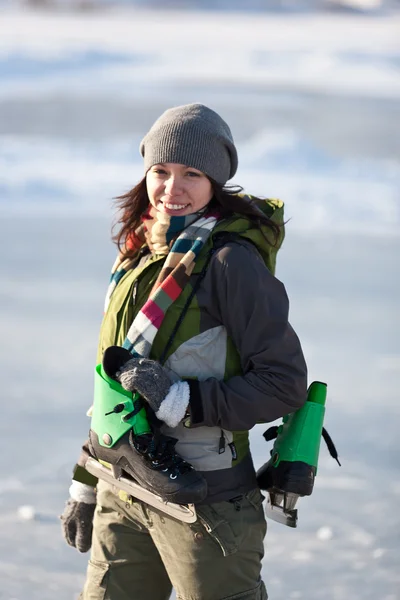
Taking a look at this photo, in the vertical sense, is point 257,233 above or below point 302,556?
above

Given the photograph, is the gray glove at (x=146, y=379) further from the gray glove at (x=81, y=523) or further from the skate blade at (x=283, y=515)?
the gray glove at (x=81, y=523)

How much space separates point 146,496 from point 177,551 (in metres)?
0.14

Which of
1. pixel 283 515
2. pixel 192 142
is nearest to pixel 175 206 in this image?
pixel 192 142

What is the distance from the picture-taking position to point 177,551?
2.03 metres

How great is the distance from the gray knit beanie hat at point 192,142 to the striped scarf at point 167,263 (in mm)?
108

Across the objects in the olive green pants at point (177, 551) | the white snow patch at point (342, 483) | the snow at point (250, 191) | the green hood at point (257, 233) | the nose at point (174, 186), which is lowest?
the olive green pants at point (177, 551)

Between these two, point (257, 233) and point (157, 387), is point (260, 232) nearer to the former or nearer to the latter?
point (257, 233)

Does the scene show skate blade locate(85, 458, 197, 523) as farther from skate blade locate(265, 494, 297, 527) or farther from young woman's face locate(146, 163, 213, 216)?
young woman's face locate(146, 163, 213, 216)

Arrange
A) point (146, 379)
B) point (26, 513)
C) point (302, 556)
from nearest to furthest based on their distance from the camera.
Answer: point (146, 379), point (302, 556), point (26, 513)

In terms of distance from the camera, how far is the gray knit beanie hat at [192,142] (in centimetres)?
207

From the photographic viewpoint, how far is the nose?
81.6 inches

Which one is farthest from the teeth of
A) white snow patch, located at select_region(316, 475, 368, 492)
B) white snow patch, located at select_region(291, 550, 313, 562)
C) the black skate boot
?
white snow patch, located at select_region(316, 475, 368, 492)

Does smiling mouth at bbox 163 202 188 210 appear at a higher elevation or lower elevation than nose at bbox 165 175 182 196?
lower

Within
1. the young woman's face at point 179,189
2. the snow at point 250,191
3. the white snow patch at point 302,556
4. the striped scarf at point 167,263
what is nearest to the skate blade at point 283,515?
the striped scarf at point 167,263
